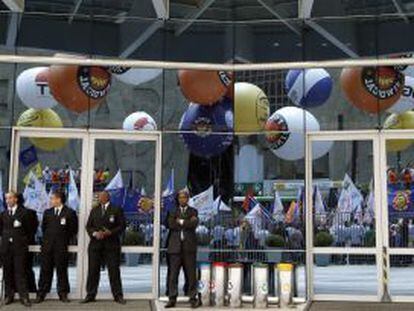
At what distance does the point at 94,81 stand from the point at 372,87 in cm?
432

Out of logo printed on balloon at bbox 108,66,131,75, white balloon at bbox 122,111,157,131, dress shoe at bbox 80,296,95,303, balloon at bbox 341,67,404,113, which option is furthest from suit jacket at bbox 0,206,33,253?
balloon at bbox 341,67,404,113

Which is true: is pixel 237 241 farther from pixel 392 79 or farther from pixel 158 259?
pixel 392 79

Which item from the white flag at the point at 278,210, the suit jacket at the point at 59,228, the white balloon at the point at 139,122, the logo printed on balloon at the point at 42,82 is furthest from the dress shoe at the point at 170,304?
the logo printed on balloon at the point at 42,82

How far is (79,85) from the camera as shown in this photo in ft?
36.7

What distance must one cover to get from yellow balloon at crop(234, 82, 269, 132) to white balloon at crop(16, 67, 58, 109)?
9.32ft

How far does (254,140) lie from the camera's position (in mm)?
11117

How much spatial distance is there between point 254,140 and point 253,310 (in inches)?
105

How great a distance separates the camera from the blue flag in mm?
10891

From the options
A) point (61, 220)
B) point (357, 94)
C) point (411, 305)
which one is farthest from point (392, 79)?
point (61, 220)

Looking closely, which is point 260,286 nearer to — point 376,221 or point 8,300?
point 376,221

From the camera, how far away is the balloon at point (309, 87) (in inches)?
437

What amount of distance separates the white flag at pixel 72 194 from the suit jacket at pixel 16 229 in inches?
30.3

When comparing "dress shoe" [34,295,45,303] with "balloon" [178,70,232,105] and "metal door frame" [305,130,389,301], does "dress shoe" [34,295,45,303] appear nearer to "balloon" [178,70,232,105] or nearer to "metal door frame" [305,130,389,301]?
"balloon" [178,70,232,105]

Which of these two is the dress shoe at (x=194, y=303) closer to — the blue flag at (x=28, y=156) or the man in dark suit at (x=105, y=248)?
the man in dark suit at (x=105, y=248)
